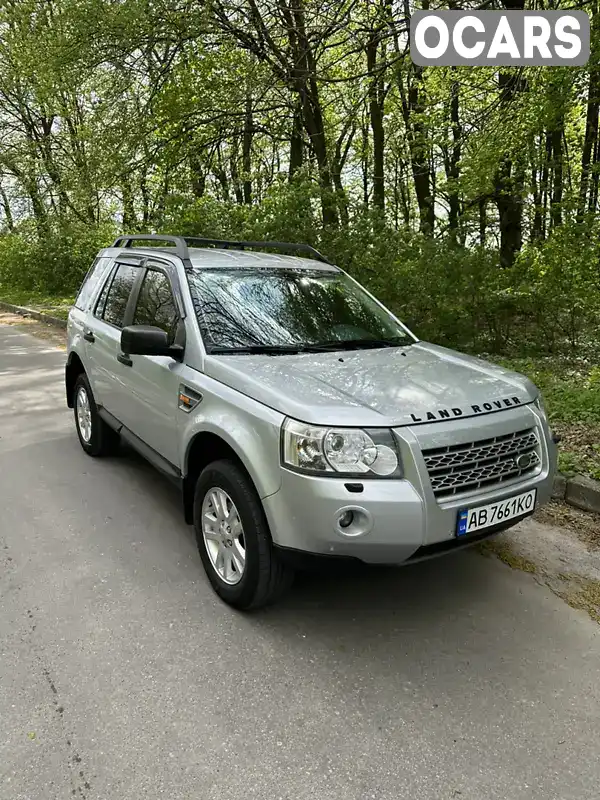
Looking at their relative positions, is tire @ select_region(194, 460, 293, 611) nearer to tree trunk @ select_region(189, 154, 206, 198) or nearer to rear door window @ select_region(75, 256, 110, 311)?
rear door window @ select_region(75, 256, 110, 311)

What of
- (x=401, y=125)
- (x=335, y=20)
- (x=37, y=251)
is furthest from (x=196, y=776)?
(x=37, y=251)

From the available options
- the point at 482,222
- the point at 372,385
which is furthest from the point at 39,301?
the point at 372,385

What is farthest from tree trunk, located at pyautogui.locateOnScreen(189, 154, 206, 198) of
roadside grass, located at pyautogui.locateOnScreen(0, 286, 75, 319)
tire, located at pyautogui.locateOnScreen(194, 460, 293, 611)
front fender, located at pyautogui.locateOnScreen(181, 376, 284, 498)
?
tire, located at pyautogui.locateOnScreen(194, 460, 293, 611)

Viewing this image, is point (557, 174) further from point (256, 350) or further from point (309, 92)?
point (256, 350)

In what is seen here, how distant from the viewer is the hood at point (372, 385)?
9.18 ft

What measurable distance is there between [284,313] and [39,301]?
59.0ft

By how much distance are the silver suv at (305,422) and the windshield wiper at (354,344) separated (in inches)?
0.5

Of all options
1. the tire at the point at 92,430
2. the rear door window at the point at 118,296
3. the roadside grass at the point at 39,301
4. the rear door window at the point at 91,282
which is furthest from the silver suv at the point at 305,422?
the roadside grass at the point at 39,301

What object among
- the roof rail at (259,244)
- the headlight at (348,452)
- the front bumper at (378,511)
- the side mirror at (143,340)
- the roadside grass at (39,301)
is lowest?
the roadside grass at (39,301)

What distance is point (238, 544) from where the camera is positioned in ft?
10.3

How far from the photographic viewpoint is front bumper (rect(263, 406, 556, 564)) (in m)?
2.64

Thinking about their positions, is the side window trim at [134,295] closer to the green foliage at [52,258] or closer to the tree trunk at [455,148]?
the tree trunk at [455,148]

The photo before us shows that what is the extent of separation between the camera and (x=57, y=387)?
823cm

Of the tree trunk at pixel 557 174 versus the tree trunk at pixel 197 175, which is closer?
the tree trunk at pixel 557 174
